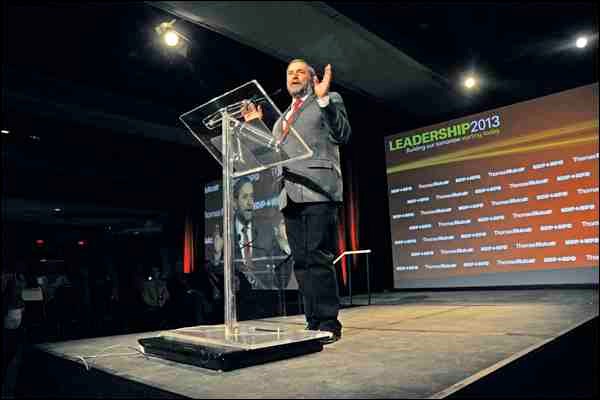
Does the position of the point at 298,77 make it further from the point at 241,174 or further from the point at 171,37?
the point at 171,37

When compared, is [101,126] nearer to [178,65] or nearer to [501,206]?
[178,65]

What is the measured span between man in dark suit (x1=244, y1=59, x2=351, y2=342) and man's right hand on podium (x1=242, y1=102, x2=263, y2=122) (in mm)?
240

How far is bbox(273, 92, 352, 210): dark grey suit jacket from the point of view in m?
1.72

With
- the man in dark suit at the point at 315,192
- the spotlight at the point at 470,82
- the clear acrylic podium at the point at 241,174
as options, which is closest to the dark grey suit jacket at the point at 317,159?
the man in dark suit at the point at 315,192

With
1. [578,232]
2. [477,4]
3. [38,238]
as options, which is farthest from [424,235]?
[38,238]

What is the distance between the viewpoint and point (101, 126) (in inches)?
248

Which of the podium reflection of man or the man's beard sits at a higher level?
the man's beard

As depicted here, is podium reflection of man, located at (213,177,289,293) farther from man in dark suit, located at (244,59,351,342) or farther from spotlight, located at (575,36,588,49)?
spotlight, located at (575,36,588,49)

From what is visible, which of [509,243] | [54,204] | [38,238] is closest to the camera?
[509,243]

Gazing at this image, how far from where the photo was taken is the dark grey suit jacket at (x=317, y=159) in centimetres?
172

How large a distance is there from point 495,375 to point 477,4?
3.55 m

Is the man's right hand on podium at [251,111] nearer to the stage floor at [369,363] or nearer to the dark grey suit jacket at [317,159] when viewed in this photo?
the dark grey suit jacket at [317,159]

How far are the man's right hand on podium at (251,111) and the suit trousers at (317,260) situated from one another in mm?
430

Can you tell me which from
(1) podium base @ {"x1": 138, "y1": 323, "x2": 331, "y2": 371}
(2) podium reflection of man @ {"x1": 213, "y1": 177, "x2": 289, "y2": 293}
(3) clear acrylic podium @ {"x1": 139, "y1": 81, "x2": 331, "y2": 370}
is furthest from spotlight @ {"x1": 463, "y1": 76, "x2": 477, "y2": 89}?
(1) podium base @ {"x1": 138, "y1": 323, "x2": 331, "y2": 371}
